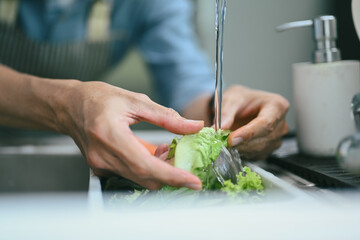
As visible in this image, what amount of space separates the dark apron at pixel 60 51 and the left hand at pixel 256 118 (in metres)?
0.78

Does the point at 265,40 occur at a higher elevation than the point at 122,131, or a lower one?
higher

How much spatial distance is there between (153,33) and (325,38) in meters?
0.91

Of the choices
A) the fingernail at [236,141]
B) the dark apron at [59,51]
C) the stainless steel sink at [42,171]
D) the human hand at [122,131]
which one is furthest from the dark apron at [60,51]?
the fingernail at [236,141]

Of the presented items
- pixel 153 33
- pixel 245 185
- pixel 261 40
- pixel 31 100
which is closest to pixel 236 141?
pixel 245 185

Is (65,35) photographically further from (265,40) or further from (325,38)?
(325,38)

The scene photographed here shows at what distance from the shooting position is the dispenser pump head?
2.41ft

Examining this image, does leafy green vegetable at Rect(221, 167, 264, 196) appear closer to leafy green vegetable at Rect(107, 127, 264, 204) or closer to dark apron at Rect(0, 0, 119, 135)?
leafy green vegetable at Rect(107, 127, 264, 204)

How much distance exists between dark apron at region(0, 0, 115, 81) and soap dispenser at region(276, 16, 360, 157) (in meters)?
0.87

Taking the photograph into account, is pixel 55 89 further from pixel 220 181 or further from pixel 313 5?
pixel 313 5

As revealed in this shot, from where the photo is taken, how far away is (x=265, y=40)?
149cm

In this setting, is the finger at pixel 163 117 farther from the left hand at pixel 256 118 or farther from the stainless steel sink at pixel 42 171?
the stainless steel sink at pixel 42 171

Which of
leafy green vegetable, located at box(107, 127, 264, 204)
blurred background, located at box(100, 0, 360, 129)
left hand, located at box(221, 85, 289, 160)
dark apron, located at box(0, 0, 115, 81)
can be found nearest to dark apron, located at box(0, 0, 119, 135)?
dark apron, located at box(0, 0, 115, 81)

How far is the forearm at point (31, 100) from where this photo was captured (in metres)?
0.71

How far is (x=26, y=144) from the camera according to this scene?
1.06 m
